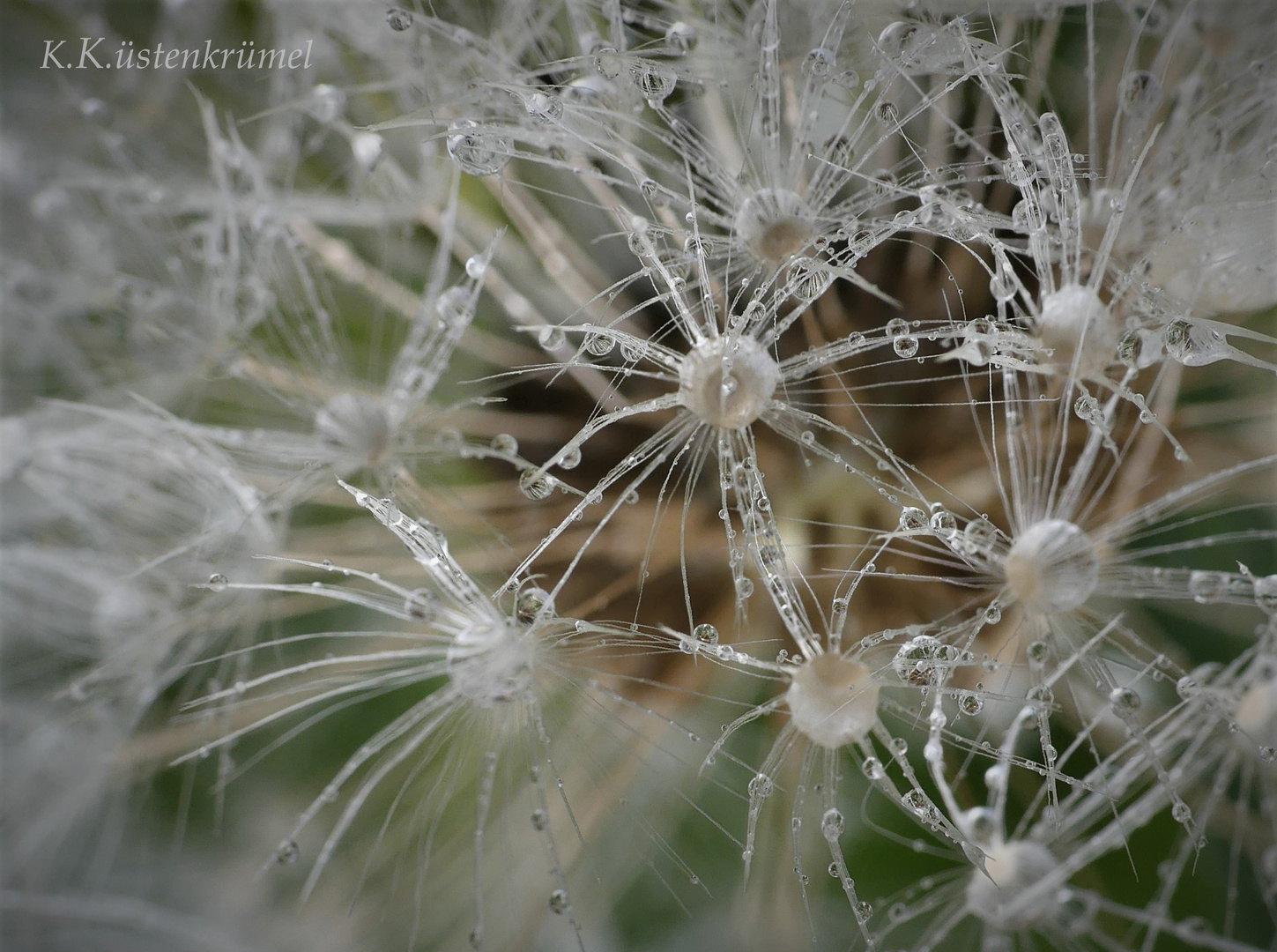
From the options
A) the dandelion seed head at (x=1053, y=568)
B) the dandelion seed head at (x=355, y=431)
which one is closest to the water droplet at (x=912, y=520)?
the dandelion seed head at (x=1053, y=568)

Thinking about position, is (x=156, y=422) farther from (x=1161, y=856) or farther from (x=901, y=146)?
(x=1161, y=856)

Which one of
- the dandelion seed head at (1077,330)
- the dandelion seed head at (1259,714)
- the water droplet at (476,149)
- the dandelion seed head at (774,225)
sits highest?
the water droplet at (476,149)

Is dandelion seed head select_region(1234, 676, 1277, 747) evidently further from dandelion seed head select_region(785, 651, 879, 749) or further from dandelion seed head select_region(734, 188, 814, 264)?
dandelion seed head select_region(734, 188, 814, 264)

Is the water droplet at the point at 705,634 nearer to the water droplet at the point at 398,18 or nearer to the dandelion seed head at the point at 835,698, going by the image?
the dandelion seed head at the point at 835,698

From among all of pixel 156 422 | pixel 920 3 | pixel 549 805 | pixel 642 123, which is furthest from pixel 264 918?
pixel 920 3

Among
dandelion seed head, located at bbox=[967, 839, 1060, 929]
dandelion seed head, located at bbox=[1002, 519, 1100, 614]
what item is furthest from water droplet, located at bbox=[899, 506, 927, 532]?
dandelion seed head, located at bbox=[967, 839, 1060, 929]

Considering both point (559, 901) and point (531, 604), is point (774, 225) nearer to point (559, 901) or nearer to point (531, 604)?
point (531, 604)
